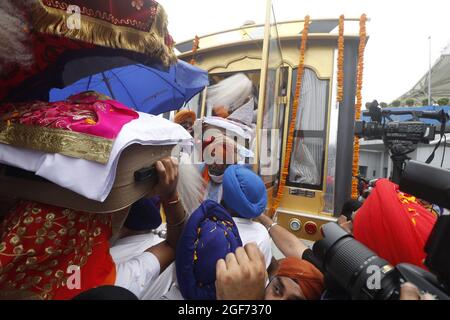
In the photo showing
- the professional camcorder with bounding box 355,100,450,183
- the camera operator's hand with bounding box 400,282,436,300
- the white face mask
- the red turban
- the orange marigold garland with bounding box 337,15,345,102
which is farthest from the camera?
the orange marigold garland with bounding box 337,15,345,102

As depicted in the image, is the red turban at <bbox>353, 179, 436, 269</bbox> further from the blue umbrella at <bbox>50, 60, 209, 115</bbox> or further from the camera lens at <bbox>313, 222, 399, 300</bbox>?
the blue umbrella at <bbox>50, 60, 209, 115</bbox>

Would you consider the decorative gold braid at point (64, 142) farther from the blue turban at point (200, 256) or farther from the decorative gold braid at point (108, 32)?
the blue turban at point (200, 256)

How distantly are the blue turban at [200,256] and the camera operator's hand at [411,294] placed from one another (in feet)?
1.73

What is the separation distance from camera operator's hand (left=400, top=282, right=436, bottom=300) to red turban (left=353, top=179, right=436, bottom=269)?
250 mm

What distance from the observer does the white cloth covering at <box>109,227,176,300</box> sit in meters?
0.88

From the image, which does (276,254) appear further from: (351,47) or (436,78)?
(436,78)

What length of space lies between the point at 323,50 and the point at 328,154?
128 cm

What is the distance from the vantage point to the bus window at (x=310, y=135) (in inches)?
116

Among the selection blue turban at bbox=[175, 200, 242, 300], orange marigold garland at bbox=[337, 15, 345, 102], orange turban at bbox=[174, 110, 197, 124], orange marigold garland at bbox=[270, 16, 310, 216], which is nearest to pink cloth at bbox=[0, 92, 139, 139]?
blue turban at bbox=[175, 200, 242, 300]

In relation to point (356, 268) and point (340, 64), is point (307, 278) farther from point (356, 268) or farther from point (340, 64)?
point (340, 64)

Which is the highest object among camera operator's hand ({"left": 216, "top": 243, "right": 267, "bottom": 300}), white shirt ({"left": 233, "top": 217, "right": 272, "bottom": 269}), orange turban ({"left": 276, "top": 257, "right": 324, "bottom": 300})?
camera operator's hand ({"left": 216, "top": 243, "right": 267, "bottom": 300})

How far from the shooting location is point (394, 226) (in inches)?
29.8

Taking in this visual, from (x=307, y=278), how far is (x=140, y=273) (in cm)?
59

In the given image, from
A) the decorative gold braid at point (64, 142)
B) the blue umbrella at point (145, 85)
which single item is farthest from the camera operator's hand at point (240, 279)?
Result: the blue umbrella at point (145, 85)
